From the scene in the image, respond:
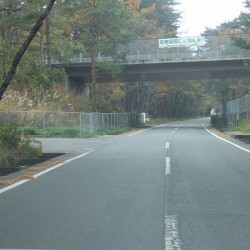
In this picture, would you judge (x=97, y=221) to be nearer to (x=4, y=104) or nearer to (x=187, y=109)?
(x=4, y=104)

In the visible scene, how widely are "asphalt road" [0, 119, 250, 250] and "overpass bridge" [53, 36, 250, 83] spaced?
3523 centimetres

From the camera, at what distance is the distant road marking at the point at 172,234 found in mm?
5609

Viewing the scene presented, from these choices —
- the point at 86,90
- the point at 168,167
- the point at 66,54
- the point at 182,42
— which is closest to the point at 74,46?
the point at 66,54

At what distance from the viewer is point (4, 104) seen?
35.3 metres

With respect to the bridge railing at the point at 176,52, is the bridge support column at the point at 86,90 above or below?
below

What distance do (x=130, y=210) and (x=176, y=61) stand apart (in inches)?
1631

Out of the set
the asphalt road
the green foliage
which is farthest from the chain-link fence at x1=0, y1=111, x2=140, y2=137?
the asphalt road

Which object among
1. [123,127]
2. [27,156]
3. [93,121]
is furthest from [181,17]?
[27,156]

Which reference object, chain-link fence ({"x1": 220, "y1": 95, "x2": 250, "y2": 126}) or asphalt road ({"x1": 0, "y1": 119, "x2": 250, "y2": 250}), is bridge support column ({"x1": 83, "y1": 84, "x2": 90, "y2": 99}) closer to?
chain-link fence ({"x1": 220, "y1": 95, "x2": 250, "y2": 126})

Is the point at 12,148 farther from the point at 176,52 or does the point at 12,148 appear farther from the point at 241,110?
the point at 176,52

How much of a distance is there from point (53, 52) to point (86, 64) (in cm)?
714

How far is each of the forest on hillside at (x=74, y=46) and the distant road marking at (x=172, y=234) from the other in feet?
20.2

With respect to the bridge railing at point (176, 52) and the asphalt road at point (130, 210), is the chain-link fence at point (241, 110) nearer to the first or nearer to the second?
the bridge railing at point (176, 52)

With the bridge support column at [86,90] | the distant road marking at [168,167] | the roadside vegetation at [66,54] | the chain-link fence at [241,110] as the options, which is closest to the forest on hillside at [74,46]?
the roadside vegetation at [66,54]
